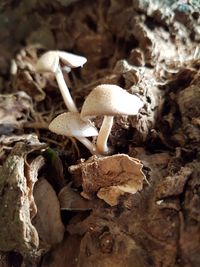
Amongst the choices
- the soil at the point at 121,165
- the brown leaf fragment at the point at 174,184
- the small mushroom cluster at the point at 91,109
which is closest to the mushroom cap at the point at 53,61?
the small mushroom cluster at the point at 91,109

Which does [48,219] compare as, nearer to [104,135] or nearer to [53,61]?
Answer: [104,135]

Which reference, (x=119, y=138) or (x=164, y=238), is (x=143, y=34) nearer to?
(x=119, y=138)

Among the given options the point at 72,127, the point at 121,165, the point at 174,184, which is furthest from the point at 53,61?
the point at 174,184

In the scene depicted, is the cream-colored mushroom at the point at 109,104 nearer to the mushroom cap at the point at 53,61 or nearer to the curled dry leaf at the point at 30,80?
the mushroom cap at the point at 53,61

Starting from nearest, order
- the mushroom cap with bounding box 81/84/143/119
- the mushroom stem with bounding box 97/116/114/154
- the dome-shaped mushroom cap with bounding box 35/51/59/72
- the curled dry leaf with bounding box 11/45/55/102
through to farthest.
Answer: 1. the mushroom cap with bounding box 81/84/143/119
2. the mushroom stem with bounding box 97/116/114/154
3. the dome-shaped mushroom cap with bounding box 35/51/59/72
4. the curled dry leaf with bounding box 11/45/55/102

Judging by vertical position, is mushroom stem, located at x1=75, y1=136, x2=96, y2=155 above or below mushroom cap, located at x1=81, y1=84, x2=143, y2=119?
below

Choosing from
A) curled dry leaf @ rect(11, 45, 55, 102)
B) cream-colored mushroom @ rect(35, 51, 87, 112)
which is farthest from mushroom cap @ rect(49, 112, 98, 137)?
curled dry leaf @ rect(11, 45, 55, 102)

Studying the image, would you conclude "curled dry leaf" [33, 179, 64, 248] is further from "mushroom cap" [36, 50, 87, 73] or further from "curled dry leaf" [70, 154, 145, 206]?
"mushroom cap" [36, 50, 87, 73]
